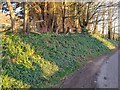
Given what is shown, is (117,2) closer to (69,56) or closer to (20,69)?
(69,56)

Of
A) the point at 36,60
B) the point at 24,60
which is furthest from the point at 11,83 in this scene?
the point at 36,60

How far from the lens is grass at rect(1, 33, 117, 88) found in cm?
1016

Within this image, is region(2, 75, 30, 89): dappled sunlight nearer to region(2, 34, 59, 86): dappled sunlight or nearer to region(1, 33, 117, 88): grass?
region(1, 33, 117, 88): grass

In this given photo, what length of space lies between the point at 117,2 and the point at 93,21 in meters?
4.02

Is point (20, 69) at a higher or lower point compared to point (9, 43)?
lower

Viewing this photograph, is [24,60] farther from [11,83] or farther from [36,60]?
[11,83]

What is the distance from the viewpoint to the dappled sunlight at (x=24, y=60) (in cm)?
1064

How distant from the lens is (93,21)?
30891mm

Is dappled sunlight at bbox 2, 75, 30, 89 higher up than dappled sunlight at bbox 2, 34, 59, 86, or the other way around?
dappled sunlight at bbox 2, 34, 59, 86

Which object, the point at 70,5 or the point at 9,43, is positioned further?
the point at 70,5

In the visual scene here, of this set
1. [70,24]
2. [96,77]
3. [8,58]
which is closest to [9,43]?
[8,58]

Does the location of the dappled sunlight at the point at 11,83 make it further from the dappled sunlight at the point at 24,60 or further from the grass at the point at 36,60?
the dappled sunlight at the point at 24,60

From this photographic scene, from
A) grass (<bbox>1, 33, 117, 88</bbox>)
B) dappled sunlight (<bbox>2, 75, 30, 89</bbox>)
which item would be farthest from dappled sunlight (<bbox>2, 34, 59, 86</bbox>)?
dappled sunlight (<bbox>2, 75, 30, 89</bbox>)

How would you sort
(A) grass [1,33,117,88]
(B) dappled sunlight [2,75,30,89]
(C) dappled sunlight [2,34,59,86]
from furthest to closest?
(C) dappled sunlight [2,34,59,86], (A) grass [1,33,117,88], (B) dappled sunlight [2,75,30,89]
